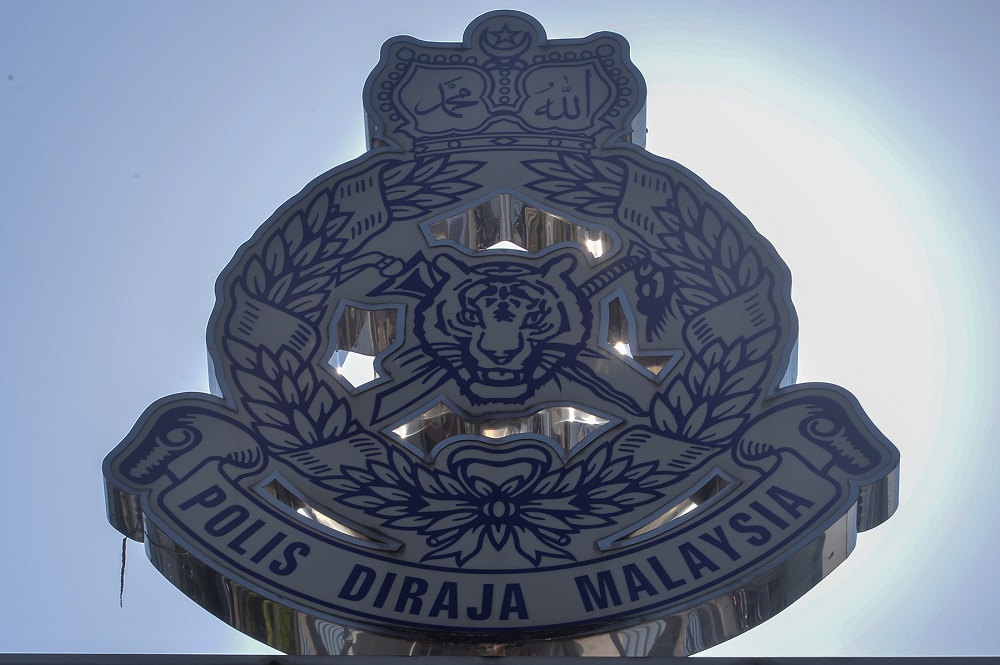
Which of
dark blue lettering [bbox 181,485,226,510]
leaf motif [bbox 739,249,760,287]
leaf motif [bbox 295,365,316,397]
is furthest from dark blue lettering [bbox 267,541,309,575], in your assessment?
leaf motif [bbox 739,249,760,287]

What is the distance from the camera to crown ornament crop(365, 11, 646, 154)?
222 inches

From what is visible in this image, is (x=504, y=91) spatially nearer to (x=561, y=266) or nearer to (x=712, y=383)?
(x=561, y=266)

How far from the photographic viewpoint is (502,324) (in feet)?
16.2

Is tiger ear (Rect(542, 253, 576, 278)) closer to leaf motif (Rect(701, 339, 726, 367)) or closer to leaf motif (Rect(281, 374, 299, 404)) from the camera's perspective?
leaf motif (Rect(701, 339, 726, 367))

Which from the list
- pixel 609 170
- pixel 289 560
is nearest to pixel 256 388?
pixel 289 560

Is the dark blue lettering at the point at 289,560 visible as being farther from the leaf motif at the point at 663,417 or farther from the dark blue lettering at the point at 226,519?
the leaf motif at the point at 663,417

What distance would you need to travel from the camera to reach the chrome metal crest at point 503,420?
160 inches

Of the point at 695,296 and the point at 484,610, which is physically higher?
the point at 695,296

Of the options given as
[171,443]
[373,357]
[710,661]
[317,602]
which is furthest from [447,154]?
[710,661]

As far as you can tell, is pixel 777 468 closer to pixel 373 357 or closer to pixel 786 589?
pixel 786 589

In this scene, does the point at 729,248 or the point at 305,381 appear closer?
the point at 305,381

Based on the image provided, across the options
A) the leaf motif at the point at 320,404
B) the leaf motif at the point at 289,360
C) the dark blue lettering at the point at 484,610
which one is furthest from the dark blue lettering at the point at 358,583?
the leaf motif at the point at 289,360

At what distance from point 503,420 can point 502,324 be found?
1.18 ft

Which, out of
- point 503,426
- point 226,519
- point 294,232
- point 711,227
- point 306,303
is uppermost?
point 711,227
